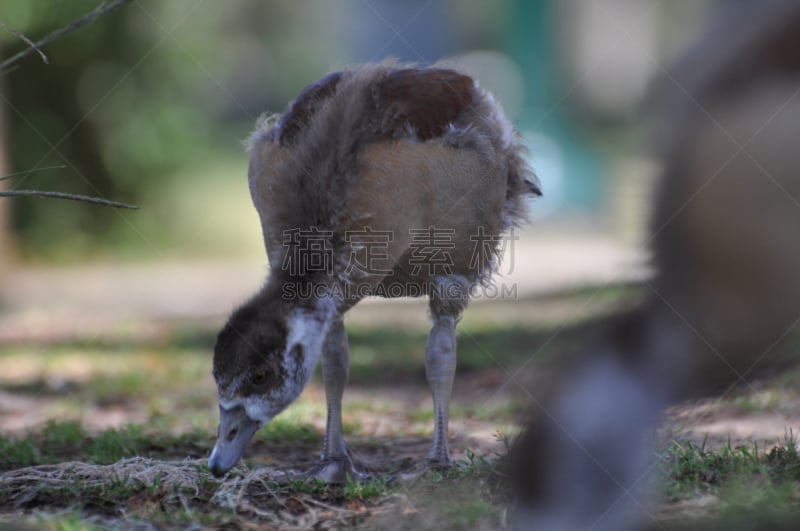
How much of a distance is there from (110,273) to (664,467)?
10449mm

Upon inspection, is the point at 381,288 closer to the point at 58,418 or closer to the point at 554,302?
the point at 58,418

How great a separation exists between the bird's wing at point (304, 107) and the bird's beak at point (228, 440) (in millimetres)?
1353

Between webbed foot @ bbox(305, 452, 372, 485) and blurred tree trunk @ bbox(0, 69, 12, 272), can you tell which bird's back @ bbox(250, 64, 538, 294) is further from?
blurred tree trunk @ bbox(0, 69, 12, 272)

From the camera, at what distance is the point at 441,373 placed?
15.6ft

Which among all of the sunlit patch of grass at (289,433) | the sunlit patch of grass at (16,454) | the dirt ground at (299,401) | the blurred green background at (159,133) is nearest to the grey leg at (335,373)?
the dirt ground at (299,401)

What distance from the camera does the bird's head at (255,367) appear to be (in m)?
3.72

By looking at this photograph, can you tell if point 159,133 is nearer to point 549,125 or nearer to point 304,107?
point 549,125

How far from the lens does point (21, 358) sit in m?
8.23

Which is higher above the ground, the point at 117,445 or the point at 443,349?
the point at 443,349

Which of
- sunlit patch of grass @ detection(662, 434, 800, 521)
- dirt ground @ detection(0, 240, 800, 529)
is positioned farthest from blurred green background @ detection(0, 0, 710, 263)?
sunlit patch of grass @ detection(662, 434, 800, 521)

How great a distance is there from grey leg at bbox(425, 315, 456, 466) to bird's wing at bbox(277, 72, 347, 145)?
3.97 feet

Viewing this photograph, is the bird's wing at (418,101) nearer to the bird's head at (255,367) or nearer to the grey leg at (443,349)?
the grey leg at (443,349)

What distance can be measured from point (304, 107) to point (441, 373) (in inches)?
58.5

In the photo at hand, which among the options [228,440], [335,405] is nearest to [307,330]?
[228,440]
